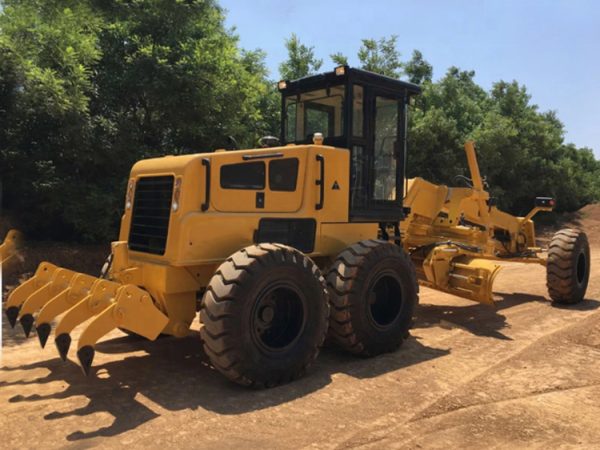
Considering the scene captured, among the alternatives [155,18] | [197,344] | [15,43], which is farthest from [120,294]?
[155,18]

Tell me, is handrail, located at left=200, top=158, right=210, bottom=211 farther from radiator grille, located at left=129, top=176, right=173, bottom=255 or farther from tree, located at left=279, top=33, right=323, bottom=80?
tree, located at left=279, top=33, right=323, bottom=80

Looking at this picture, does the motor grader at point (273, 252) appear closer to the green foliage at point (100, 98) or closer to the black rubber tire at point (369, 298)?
the black rubber tire at point (369, 298)

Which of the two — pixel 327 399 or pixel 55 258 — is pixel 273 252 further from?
pixel 55 258

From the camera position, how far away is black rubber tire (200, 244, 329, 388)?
4309mm

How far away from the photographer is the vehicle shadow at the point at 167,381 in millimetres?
4105

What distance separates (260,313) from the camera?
15.6ft

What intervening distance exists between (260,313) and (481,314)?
4410 mm

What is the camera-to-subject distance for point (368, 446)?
11.6 ft

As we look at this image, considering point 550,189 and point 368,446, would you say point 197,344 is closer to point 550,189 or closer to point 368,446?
point 368,446

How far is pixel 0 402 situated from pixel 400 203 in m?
4.77

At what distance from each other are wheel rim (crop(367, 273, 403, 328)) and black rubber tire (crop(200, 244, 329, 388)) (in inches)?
41.4

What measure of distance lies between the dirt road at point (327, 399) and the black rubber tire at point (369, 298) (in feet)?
0.72

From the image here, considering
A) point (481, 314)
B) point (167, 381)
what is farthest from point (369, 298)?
point (481, 314)

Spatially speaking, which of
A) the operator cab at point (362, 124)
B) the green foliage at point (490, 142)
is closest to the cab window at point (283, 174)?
the operator cab at point (362, 124)
